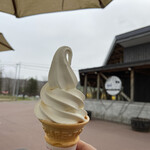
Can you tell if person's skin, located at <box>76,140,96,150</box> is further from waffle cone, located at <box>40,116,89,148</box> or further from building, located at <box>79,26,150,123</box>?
building, located at <box>79,26,150,123</box>

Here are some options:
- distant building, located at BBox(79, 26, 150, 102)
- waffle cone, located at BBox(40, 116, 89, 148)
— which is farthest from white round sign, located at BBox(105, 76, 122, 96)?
waffle cone, located at BBox(40, 116, 89, 148)

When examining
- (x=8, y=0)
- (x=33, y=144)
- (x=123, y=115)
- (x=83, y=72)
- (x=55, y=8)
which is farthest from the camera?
(x=83, y=72)

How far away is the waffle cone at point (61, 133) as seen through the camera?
126cm

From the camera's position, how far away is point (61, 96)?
1433mm

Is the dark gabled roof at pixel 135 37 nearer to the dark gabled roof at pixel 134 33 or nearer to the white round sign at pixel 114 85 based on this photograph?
the dark gabled roof at pixel 134 33

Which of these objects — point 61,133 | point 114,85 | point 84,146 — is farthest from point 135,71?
point 61,133

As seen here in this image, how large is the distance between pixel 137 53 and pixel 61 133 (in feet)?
37.5

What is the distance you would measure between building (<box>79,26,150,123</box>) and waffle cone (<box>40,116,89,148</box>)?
708cm

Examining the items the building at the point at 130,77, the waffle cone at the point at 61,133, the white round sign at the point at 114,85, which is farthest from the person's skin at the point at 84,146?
the white round sign at the point at 114,85

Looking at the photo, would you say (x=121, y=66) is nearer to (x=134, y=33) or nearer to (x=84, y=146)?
(x=134, y=33)

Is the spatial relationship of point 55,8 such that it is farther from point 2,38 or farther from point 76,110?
point 76,110

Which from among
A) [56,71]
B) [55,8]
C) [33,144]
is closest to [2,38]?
[55,8]

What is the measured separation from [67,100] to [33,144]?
11.6ft

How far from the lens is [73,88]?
62.9 inches
